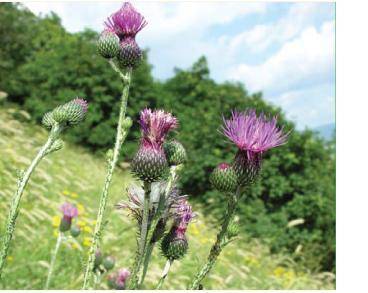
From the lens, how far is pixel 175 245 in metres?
1.59

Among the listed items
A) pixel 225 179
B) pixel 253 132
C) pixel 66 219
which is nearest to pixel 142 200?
pixel 225 179

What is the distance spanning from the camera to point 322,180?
10188mm

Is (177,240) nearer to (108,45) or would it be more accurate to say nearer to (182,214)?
(182,214)

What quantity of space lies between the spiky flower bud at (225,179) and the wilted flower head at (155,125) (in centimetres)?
16

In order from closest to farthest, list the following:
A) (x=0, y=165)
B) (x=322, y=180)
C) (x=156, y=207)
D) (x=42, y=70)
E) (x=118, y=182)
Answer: (x=156, y=207) < (x=0, y=165) < (x=322, y=180) < (x=118, y=182) < (x=42, y=70)

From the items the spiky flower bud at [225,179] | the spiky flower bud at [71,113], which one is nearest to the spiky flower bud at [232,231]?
the spiky flower bud at [225,179]

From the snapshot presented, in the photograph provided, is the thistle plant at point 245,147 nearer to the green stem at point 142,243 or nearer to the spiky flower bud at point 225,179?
the spiky flower bud at point 225,179

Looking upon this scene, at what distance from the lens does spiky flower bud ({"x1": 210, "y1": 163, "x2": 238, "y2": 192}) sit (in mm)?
1463

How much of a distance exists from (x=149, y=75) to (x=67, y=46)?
7.81 ft

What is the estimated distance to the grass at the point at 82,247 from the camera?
4875 mm

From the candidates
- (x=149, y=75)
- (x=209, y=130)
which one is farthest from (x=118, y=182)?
(x=149, y=75)
